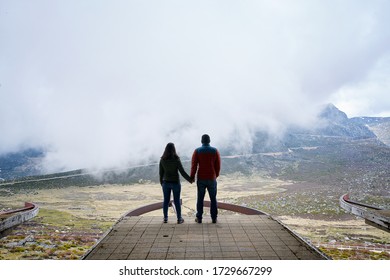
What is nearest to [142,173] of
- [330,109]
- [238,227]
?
[238,227]

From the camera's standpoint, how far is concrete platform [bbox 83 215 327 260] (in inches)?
215

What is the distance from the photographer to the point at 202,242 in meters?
6.14

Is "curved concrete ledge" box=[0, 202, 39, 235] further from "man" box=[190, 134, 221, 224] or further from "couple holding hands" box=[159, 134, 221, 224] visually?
"man" box=[190, 134, 221, 224]

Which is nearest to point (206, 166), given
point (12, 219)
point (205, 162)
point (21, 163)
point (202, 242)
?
point (205, 162)

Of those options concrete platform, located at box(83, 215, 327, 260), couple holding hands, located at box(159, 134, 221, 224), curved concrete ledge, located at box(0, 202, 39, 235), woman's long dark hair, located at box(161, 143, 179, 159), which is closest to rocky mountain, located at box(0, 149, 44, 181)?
curved concrete ledge, located at box(0, 202, 39, 235)

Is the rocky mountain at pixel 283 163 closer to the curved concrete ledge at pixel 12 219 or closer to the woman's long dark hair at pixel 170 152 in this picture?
the woman's long dark hair at pixel 170 152

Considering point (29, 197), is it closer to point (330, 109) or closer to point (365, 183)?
point (365, 183)

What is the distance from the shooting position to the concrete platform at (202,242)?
546 cm

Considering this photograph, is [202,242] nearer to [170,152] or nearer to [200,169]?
[200,169]

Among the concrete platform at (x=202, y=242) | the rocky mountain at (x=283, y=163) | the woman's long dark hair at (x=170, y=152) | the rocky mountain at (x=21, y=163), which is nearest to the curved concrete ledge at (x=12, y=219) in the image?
the concrete platform at (x=202, y=242)

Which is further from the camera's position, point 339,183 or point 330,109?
point 330,109

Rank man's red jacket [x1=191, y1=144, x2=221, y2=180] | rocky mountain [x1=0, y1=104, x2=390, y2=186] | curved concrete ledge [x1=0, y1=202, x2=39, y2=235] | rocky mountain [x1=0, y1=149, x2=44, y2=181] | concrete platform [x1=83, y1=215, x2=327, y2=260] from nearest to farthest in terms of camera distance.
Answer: concrete platform [x1=83, y1=215, x2=327, y2=260], curved concrete ledge [x1=0, y1=202, x2=39, y2=235], man's red jacket [x1=191, y1=144, x2=221, y2=180], rocky mountain [x1=0, y1=104, x2=390, y2=186], rocky mountain [x1=0, y1=149, x2=44, y2=181]
